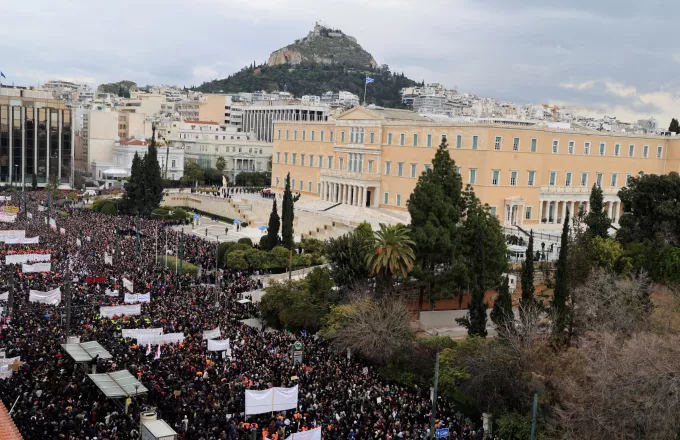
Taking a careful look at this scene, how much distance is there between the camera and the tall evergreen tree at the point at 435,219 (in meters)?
34.6

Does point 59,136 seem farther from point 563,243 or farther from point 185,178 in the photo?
point 563,243

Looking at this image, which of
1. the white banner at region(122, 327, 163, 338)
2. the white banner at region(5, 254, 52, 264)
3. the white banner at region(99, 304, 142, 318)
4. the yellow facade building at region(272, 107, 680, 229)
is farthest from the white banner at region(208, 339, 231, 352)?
the yellow facade building at region(272, 107, 680, 229)

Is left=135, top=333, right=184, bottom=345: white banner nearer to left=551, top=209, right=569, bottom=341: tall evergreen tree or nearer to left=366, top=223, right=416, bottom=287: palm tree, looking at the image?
left=366, top=223, right=416, bottom=287: palm tree

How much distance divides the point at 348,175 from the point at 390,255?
3572cm

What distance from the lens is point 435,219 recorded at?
3519 cm

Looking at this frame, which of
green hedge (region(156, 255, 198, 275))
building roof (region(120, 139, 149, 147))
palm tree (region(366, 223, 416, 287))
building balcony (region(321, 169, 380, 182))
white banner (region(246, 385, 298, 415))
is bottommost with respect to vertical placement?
green hedge (region(156, 255, 198, 275))

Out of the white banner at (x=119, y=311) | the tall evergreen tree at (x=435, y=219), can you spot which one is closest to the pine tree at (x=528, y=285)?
the tall evergreen tree at (x=435, y=219)

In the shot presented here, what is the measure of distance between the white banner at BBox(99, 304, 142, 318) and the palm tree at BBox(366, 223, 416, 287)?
9.68 meters

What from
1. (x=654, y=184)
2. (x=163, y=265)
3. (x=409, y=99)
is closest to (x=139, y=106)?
(x=409, y=99)

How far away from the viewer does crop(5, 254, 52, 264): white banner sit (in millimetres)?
38406

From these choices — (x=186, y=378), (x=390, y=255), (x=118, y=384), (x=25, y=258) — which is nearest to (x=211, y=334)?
(x=186, y=378)

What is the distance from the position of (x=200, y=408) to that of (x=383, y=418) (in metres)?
5.13

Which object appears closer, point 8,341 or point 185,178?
point 8,341

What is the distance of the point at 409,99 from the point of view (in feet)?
645
